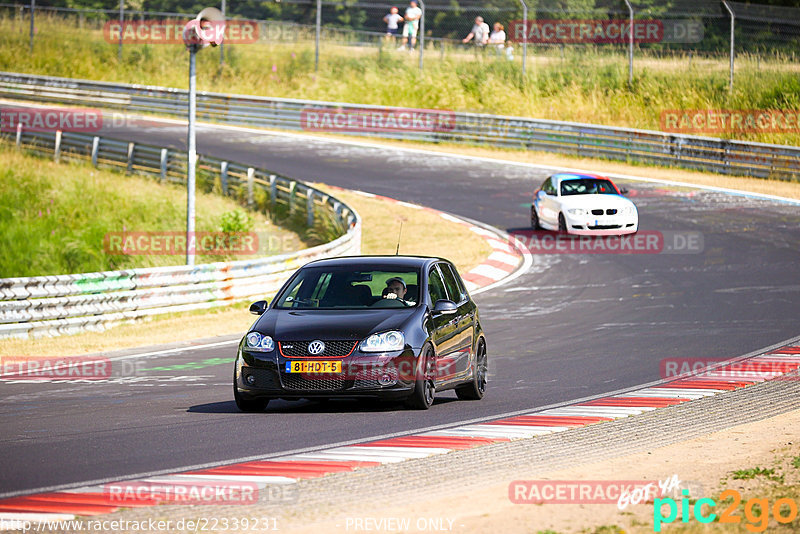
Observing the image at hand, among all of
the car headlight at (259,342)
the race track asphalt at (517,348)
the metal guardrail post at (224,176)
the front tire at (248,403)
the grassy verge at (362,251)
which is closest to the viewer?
the race track asphalt at (517,348)

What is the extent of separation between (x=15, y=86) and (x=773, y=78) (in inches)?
1198

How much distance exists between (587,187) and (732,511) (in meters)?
19.6

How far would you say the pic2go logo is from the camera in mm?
6609

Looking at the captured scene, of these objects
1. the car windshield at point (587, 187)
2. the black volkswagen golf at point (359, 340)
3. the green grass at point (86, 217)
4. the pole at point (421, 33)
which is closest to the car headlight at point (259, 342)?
the black volkswagen golf at point (359, 340)

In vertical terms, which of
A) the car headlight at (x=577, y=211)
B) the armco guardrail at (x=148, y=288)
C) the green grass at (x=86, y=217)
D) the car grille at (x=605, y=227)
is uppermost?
the car headlight at (x=577, y=211)

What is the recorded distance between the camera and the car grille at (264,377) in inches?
401

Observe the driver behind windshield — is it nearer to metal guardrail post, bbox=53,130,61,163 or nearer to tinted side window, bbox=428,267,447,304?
tinted side window, bbox=428,267,447,304

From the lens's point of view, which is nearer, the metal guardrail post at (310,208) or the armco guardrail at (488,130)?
the metal guardrail post at (310,208)

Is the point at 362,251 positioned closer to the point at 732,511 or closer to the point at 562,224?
the point at 562,224

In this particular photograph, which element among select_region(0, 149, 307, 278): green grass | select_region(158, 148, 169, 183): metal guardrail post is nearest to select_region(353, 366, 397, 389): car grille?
select_region(0, 149, 307, 278): green grass

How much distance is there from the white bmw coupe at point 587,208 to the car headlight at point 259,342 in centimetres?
1589

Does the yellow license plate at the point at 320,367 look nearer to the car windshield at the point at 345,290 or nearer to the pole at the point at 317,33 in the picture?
the car windshield at the point at 345,290

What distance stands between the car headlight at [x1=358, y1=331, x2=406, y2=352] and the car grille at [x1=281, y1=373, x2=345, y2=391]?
1.15 ft

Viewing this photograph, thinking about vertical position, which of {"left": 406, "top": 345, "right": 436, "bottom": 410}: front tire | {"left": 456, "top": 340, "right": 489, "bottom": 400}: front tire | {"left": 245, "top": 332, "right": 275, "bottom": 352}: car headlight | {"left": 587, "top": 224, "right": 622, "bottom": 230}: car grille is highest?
{"left": 245, "top": 332, "right": 275, "bottom": 352}: car headlight
